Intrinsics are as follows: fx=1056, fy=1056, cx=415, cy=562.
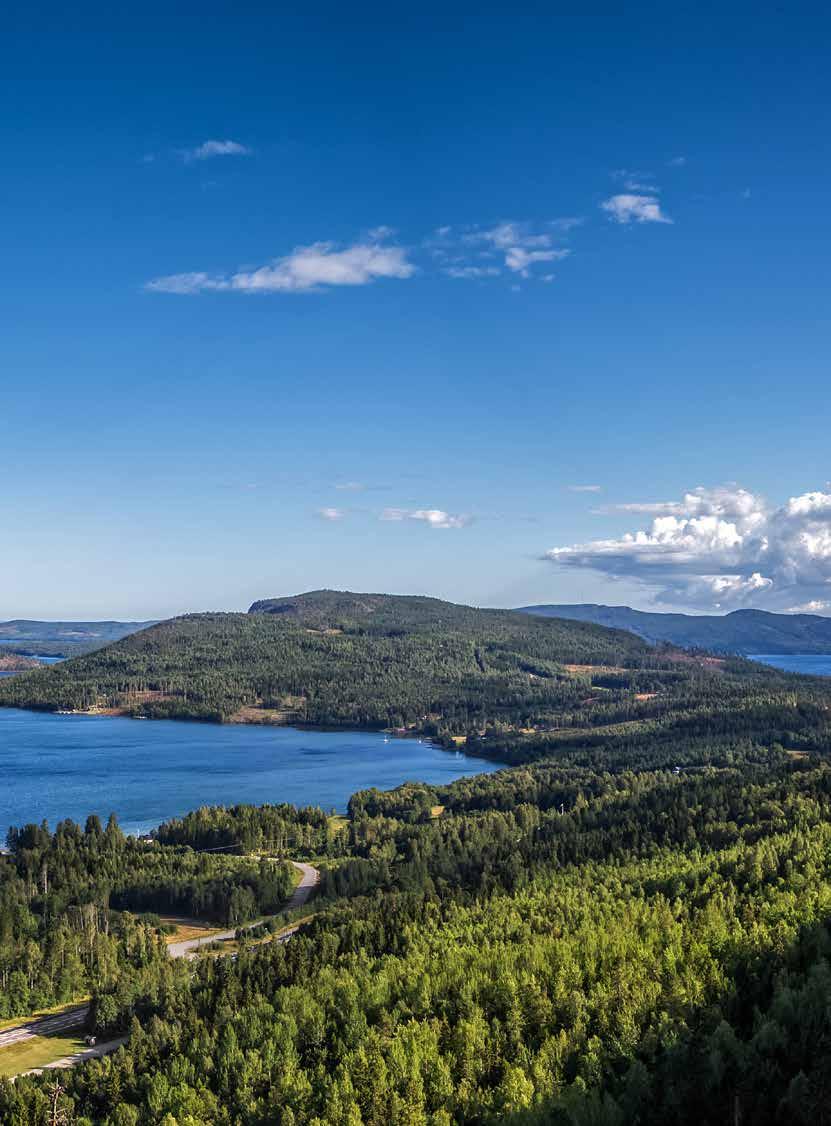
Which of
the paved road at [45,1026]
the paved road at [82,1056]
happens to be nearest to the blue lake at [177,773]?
the paved road at [45,1026]

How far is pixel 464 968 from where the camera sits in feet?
164

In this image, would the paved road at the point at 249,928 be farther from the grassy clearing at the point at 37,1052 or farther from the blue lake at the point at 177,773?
the blue lake at the point at 177,773

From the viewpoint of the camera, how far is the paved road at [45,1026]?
6022cm

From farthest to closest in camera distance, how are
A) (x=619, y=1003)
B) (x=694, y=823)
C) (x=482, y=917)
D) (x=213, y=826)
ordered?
(x=213, y=826) < (x=694, y=823) < (x=482, y=917) < (x=619, y=1003)

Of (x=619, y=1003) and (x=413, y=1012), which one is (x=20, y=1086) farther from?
(x=619, y=1003)

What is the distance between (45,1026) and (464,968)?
28451mm

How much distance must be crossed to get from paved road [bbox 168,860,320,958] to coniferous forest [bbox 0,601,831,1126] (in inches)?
74.2

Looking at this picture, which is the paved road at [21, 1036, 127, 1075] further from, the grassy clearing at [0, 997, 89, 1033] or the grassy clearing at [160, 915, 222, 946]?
the grassy clearing at [160, 915, 222, 946]

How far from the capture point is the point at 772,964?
45125mm

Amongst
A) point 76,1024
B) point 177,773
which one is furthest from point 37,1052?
point 177,773

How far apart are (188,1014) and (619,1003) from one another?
77.3ft

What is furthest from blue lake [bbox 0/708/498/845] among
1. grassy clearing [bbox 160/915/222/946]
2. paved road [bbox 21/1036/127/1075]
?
paved road [bbox 21/1036/127/1075]

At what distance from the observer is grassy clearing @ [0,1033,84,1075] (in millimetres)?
55625

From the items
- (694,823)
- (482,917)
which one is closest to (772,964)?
(482,917)
